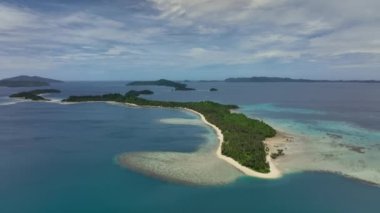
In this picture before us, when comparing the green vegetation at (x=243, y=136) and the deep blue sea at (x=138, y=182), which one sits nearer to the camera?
the deep blue sea at (x=138, y=182)

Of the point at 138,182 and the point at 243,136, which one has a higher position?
the point at 243,136

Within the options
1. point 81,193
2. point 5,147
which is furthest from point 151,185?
point 5,147

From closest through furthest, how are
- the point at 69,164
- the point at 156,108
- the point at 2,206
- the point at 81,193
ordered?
the point at 2,206, the point at 81,193, the point at 69,164, the point at 156,108

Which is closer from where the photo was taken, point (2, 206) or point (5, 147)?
point (2, 206)

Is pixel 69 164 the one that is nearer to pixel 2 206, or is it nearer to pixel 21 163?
pixel 21 163

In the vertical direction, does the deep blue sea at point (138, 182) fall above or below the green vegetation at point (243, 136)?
below

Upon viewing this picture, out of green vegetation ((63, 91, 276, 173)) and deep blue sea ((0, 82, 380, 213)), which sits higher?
green vegetation ((63, 91, 276, 173))

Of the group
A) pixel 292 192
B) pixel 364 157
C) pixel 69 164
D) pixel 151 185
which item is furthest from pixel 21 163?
pixel 364 157

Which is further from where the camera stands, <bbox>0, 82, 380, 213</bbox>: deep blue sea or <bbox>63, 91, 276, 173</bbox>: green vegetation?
<bbox>63, 91, 276, 173</bbox>: green vegetation

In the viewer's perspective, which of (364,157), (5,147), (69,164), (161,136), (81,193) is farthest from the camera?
(161,136)

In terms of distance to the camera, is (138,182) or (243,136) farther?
(243,136)
